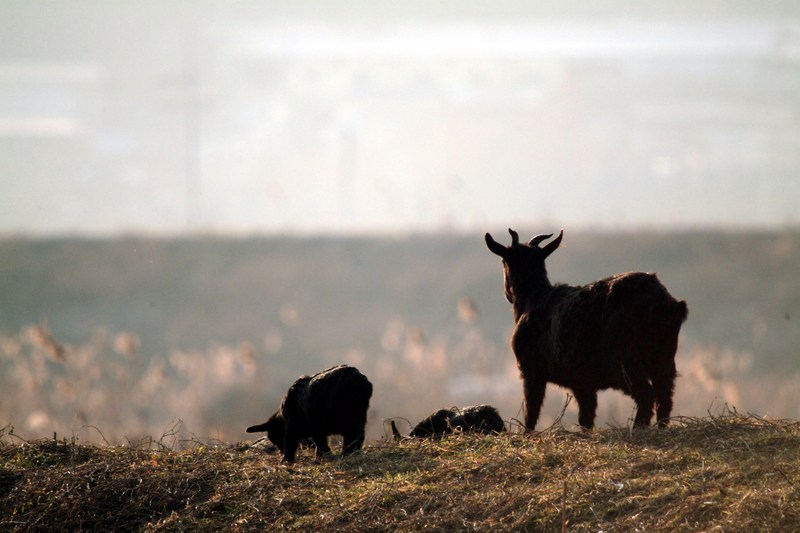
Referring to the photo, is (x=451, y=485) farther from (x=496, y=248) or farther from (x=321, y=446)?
(x=496, y=248)

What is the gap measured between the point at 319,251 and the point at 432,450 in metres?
49.1

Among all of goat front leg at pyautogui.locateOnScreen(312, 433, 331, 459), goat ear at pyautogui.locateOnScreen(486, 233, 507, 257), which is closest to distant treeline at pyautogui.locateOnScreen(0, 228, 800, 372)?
goat ear at pyautogui.locateOnScreen(486, 233, 507, 257)

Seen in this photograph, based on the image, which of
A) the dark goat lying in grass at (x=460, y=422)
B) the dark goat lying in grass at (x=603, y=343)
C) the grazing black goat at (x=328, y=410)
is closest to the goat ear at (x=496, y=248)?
the dark goat lying in grass at (x=603, y=343)

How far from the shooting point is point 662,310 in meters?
9.00

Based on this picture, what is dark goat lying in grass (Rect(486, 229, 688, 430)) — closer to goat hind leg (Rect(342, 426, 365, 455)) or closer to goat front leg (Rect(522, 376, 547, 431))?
goat front leg (Rect(522, 376, 547, 431))

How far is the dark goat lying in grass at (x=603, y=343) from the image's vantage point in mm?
9086

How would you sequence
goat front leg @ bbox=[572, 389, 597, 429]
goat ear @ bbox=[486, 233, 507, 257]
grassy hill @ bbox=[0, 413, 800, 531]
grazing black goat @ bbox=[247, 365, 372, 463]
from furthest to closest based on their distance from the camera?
goat ear @ bbox=[486, 233, 507, 257] < goat front leg @ bbox=[572, 389, 597, 429] < grazing black goat @ bbox=[247, 365, 372, 463] < grassy hill @ bbox=[0, 413, 800, 531]

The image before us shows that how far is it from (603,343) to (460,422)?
5.81 ft

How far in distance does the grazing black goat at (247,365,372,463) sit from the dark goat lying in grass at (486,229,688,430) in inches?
66.8

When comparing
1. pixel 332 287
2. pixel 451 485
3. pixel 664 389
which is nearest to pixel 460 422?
pixel 664 389

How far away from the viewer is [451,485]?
786 centimetres

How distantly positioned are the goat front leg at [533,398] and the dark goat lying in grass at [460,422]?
10.5 inches

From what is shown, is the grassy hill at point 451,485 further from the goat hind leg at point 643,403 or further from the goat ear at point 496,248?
the goat ear at point 496,248

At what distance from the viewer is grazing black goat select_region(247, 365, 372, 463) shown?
9.35 meters
